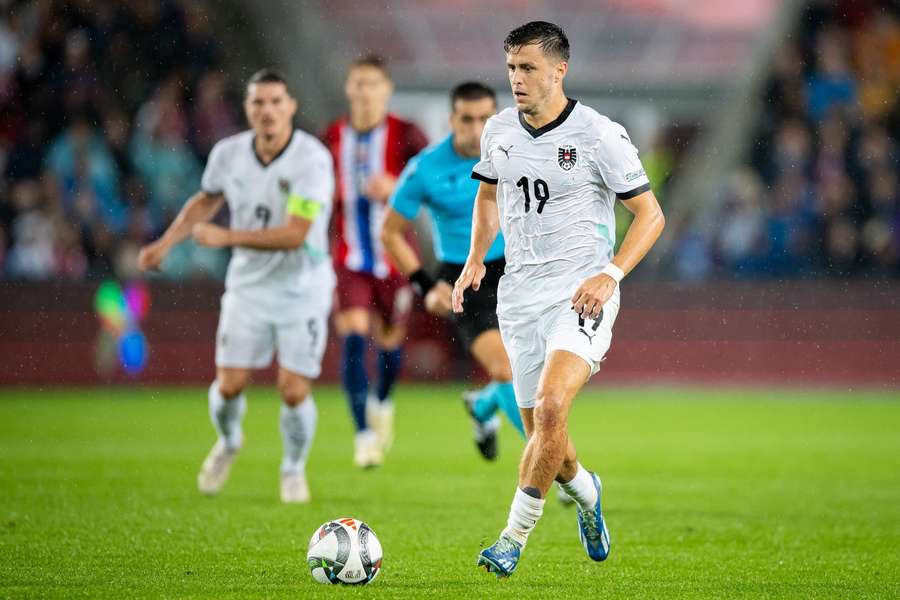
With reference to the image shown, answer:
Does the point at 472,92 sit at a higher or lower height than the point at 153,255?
higher

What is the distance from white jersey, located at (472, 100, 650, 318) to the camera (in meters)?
6.51

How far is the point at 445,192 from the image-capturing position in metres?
9.26

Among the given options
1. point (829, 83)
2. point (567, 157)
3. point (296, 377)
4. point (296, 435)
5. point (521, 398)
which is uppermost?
point (829, 83)

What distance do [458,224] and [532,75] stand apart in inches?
117

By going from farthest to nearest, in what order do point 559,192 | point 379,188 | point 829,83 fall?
point 829,83 < point 379,188 < point 559,192

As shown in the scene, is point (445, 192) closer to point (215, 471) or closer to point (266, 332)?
point (266, 332)

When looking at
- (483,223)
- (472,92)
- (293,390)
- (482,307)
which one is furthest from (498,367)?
(483,223)

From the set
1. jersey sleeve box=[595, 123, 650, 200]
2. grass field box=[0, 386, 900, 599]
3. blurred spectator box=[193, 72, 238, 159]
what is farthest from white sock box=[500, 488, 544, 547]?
blurred spectator box=[193, 72, 238, 159]

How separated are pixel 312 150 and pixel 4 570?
367 cm

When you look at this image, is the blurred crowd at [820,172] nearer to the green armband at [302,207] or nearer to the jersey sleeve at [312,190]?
the jersey sleeve at [312,190]

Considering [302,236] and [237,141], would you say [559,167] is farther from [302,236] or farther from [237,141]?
[237,141]

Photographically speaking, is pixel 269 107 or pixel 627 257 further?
pixel 269 107

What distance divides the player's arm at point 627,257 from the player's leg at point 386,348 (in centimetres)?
544

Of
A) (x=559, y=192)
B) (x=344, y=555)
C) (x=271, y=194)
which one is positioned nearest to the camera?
(x=344, y=555)
